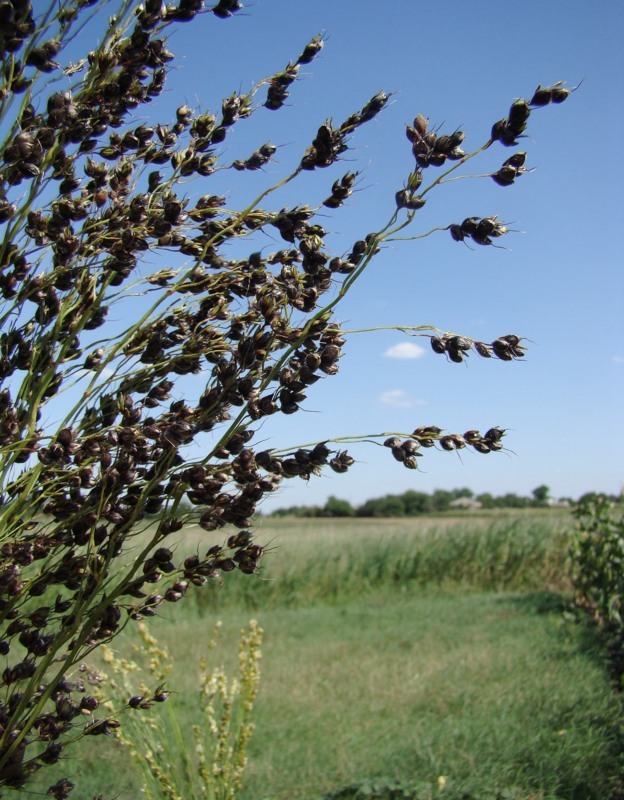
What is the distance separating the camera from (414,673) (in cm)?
644

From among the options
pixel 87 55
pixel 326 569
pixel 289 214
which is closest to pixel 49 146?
pixel 87 55

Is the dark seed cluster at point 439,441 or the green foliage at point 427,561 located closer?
the dark seed cluster at point 439,441

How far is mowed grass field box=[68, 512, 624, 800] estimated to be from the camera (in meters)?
4.06

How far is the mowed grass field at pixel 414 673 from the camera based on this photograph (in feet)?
13.3

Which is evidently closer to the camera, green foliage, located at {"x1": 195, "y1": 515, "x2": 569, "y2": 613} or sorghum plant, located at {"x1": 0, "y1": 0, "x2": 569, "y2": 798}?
sorghum plant, located at {"x1": 0, "y1": 0, "x2": 569, "y2": 798}

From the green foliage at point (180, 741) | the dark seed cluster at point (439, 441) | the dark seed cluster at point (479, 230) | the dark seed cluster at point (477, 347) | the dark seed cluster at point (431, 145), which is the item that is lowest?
the green foliage at point (180, 741)

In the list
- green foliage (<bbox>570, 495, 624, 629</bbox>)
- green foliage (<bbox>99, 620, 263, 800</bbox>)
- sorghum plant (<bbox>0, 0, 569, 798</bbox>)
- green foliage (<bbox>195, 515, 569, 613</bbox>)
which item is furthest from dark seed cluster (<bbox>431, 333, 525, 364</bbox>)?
green foliage (<bbox>195, 515, 569, 613</bbox>)

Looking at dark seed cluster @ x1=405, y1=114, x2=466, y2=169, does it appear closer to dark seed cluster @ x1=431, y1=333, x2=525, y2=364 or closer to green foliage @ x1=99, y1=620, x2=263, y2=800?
dark seed cluster @ x1=431, y1=333, x2=525, y2=364

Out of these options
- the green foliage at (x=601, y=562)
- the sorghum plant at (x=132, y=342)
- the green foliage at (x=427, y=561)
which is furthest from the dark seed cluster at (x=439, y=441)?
the green foliage at (x=427, y=561)

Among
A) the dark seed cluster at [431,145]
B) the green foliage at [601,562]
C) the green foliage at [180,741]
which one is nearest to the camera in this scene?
the dark seed cluster at [431,145]

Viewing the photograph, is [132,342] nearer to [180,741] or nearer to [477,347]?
[477,347]

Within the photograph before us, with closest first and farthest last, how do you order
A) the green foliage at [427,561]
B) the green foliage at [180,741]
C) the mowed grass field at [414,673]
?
the green foliage at [180,741], the mowed grass field at [414,673], the green foliage at [427,561]

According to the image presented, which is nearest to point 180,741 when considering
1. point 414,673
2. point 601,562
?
point 414,673

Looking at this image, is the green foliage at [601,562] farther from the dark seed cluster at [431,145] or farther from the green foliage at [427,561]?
the dark seed cluster at [431,145]
